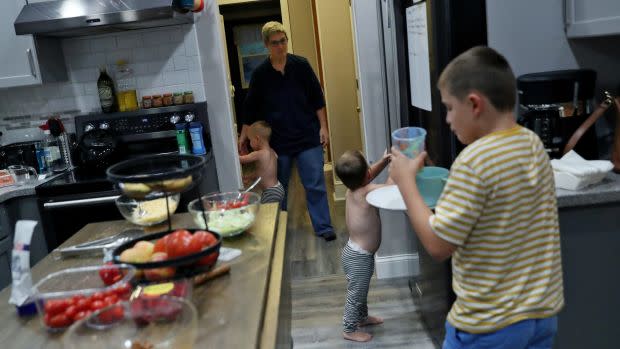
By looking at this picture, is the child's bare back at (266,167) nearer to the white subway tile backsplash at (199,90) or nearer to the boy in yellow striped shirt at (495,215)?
the white subway tile backsplash at (199,90)

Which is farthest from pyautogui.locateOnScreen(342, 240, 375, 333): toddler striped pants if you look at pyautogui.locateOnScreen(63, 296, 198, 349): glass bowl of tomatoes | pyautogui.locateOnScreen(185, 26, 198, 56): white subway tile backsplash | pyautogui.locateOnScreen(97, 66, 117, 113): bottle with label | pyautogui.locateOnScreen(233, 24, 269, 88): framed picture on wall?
pyautogui.locateOnScreen(233, 24, 269, 88): framed picture on wall

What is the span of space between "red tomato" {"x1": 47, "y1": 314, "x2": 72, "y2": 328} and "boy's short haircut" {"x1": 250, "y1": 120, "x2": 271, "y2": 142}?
9.24 feet

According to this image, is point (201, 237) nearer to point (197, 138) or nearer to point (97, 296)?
point (97, 296)

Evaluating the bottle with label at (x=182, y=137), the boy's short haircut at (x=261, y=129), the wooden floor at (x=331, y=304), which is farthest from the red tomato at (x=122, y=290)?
the boy's short haircut at (x=261, y=129)

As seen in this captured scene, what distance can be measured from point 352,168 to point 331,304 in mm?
1010

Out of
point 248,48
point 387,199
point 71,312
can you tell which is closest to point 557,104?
point 387,199

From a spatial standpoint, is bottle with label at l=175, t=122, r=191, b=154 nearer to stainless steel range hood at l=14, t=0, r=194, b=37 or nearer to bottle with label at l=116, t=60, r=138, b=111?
bottle with label at l=116, t=60, r=138, b=111

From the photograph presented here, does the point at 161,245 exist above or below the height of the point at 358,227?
above

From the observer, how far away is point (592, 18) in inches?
79.4

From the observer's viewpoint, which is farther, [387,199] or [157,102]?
[157,102]

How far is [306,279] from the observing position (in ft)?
11.8

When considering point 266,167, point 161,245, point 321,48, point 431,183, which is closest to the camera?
point 161,245

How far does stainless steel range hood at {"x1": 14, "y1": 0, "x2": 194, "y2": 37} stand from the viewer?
A: 2.94m

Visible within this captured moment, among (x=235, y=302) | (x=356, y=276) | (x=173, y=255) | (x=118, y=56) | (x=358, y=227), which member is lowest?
(x=356, y=276)
